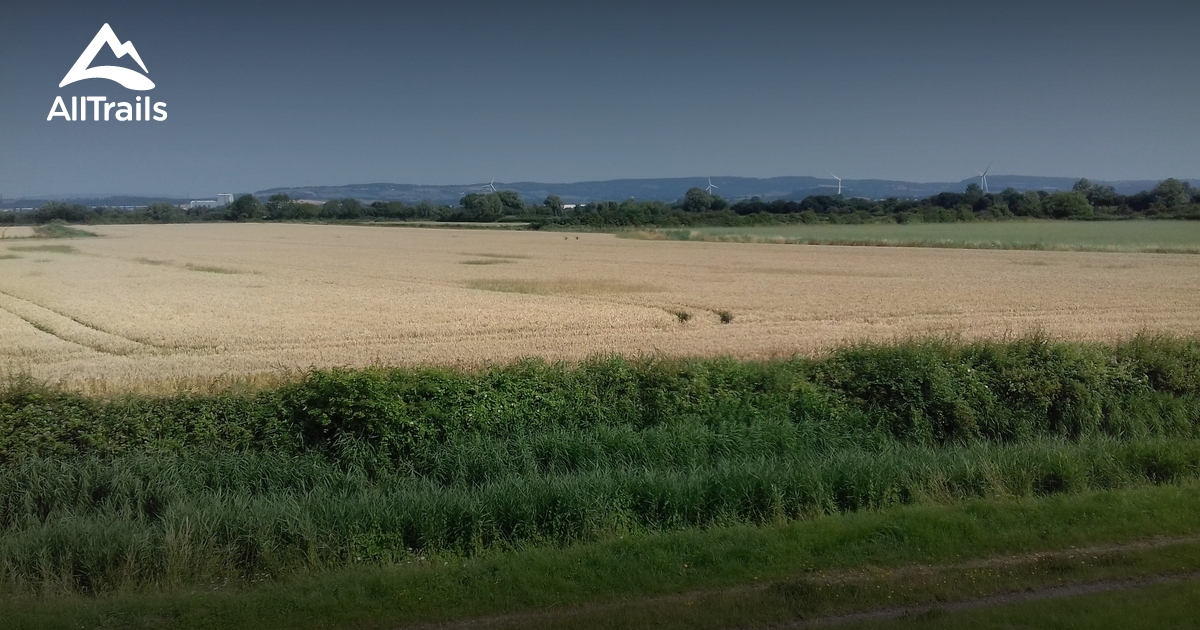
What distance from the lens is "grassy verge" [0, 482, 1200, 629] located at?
5277 millimetres

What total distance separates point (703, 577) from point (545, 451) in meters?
3.96

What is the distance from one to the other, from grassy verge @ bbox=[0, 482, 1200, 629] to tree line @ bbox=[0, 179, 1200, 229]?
89.4 m

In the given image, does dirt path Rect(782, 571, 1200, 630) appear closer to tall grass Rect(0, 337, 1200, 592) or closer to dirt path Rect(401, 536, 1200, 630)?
dirt path Rect(401, 536, 1200, 630)

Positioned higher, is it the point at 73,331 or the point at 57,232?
the point at 57,232

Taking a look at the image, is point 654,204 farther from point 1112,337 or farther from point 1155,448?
point 1155,448

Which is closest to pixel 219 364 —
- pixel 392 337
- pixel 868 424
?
pixel 392 337

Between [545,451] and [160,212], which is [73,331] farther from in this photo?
[160,212]

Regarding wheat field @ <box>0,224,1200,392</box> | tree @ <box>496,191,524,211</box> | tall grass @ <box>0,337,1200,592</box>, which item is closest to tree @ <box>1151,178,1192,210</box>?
wheat field @ <box>0,224,1200,392</box>

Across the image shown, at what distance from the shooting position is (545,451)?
9516 mm

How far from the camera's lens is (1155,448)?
917cm

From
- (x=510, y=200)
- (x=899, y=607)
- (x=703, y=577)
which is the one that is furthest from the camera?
(x=510, y=200)

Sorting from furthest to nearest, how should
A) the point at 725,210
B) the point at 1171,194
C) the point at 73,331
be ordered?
the point at 725,210, the point at 1171,194, the point at 73,331

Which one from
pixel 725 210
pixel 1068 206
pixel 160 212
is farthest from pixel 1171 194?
pixel 160 212

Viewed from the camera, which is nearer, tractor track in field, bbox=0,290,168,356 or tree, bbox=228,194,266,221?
tractor track in field, bbox=0,290,168,356
